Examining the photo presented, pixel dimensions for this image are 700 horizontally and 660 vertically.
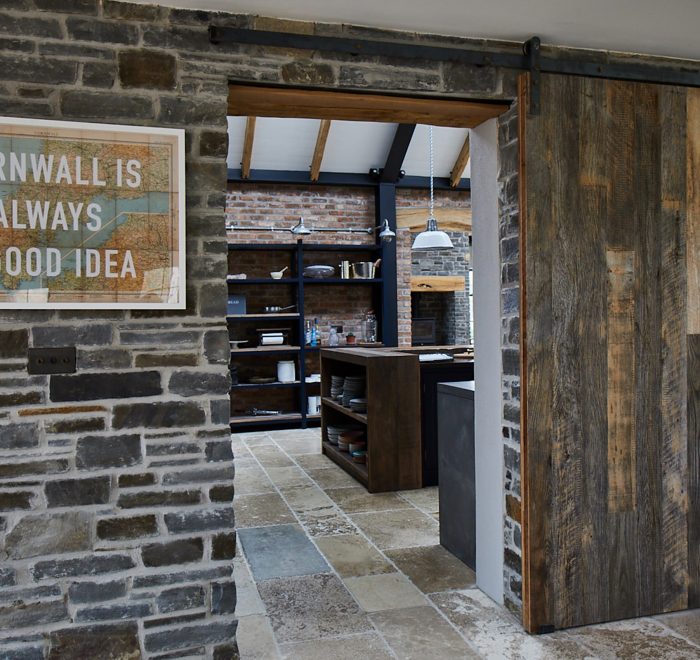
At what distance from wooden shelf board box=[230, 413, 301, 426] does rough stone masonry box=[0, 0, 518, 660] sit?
5.15 metres

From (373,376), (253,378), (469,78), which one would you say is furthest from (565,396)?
(253,378)

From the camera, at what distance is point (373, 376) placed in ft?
16.7

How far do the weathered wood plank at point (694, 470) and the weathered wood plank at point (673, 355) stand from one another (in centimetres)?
3

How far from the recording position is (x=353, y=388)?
18.4 feet

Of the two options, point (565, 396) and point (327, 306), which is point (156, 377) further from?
point (327, 306)

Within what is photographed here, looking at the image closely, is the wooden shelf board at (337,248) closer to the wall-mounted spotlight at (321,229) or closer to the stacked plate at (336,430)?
the wall-mounted spotlight at (321,229)

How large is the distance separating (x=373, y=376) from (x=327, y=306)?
3.49 metres

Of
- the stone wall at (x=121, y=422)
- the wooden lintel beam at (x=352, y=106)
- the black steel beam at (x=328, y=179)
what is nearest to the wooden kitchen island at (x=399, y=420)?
the wooden lintel beam at (x=352, y=106)

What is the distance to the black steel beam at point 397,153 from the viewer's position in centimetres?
772

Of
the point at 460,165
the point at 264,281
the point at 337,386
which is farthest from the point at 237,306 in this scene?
the point at 460,165

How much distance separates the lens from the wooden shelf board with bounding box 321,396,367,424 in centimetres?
526

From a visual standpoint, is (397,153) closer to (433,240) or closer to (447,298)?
(433,240)

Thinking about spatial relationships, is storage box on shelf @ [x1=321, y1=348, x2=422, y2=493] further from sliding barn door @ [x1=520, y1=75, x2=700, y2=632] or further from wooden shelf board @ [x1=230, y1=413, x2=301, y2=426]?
wooden shelf board @ [x1=230, y1=413, x2=301, y2=426]

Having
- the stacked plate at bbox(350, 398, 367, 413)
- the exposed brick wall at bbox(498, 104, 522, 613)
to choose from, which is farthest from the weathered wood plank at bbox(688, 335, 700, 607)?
the stacked plate at bbox(350, 398, 367, 413)
